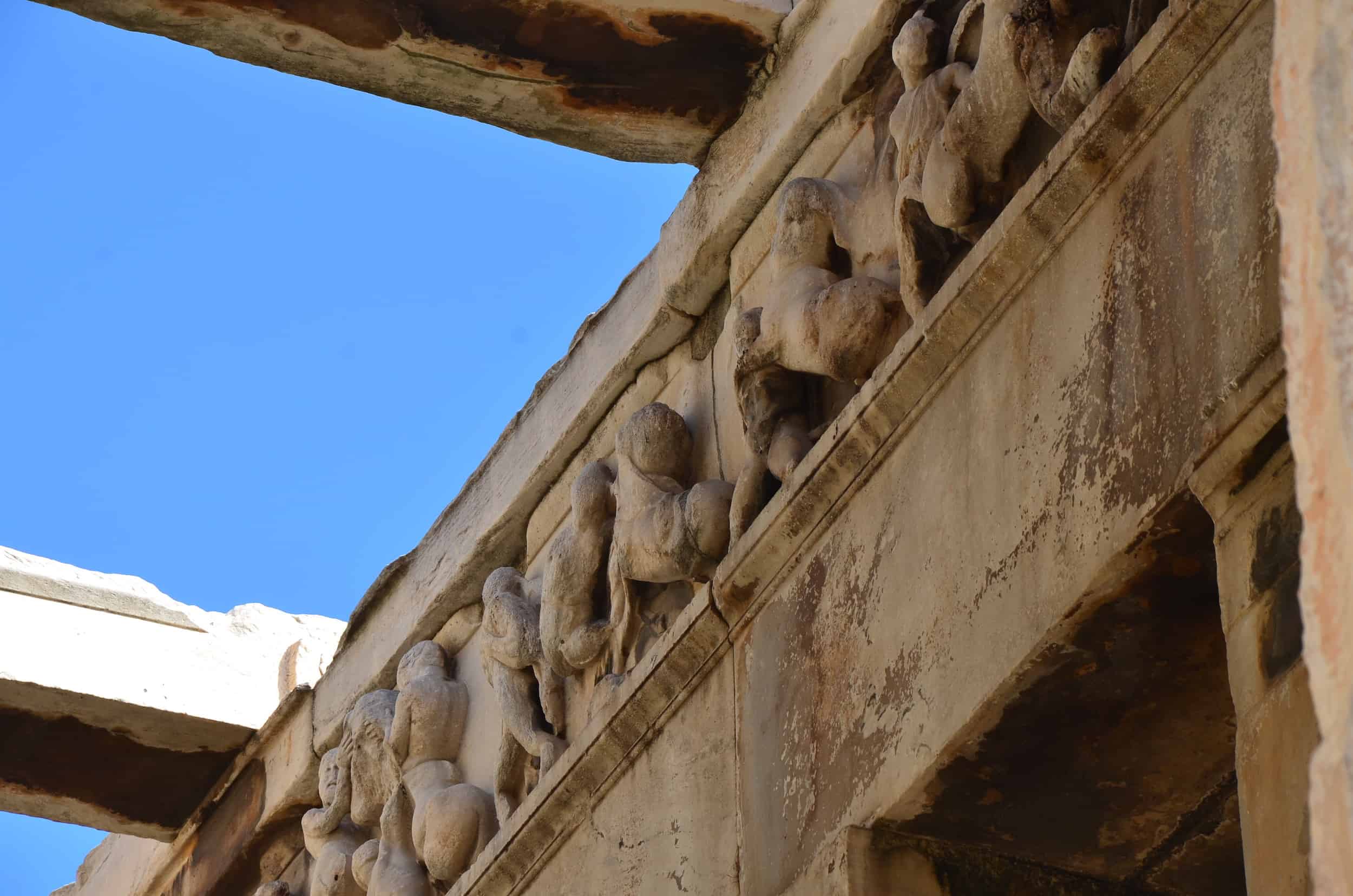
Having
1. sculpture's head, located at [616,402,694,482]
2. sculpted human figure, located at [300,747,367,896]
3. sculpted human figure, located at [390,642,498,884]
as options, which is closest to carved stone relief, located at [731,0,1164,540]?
sculpture's head, located at [616,402,694,482]

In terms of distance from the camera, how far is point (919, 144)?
3.14 meters

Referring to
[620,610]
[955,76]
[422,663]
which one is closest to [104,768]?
[422,663]

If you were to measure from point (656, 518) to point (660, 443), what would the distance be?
0.20 meters

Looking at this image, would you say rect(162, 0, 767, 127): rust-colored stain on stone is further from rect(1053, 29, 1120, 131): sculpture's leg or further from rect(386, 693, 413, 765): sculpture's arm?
rect(386, 693, 413, 765): sculpture's arm

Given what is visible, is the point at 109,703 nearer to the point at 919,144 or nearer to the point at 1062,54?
the point at 919,144

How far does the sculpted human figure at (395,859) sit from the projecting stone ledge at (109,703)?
1.26m

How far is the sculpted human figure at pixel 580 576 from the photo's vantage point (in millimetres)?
4027

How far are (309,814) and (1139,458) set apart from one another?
132 inches

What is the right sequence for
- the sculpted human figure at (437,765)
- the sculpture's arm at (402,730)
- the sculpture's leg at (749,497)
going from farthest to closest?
the sculpture's arm at (402,730)
the sculpted human figure at (437,765)
the sculpture's leg at (749,497)

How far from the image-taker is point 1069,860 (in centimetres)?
285

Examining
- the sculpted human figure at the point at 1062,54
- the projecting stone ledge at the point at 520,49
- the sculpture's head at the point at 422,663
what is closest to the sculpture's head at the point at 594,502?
the projecting stone ledge at the point at 520,49

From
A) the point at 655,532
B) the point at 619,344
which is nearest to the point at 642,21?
the point at 619,344

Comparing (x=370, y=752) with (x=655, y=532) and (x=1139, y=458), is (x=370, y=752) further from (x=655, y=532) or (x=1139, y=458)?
(x=1139, y=458)

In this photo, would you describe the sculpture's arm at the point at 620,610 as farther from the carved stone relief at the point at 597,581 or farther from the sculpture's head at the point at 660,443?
the sculpture's head at the point at 660,443
